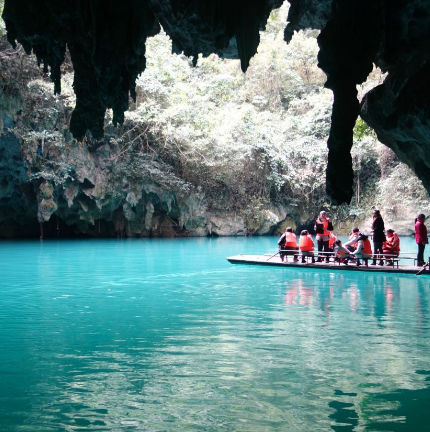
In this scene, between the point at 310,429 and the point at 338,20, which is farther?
the point at 338,20

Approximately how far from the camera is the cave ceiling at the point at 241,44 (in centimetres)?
823

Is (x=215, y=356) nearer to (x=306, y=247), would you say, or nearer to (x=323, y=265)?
(x=323, y=265)

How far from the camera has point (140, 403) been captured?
5863 mm

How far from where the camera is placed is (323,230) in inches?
722

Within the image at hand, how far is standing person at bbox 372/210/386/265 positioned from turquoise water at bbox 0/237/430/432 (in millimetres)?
1946

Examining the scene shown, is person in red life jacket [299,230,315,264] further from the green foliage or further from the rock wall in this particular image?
the rock wall

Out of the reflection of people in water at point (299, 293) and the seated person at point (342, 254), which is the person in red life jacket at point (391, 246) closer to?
the seated person at point (342, 254)

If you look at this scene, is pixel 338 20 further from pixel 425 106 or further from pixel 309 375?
pixel 309 375

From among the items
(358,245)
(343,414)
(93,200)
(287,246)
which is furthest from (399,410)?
(93,200)

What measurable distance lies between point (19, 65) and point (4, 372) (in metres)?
22.0

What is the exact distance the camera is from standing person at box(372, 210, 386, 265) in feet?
54.0

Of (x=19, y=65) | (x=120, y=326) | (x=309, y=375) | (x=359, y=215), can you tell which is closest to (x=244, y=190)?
(x=359, y=215)

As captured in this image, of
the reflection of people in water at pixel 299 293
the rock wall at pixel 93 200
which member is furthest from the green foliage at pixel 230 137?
the reflection of people in water at pixel 299 293

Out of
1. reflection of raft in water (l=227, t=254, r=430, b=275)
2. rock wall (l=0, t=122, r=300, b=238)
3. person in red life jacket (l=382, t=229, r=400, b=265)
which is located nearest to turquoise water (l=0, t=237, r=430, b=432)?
reflection of raft in water (l=227, t=254, r=430, b=275)
